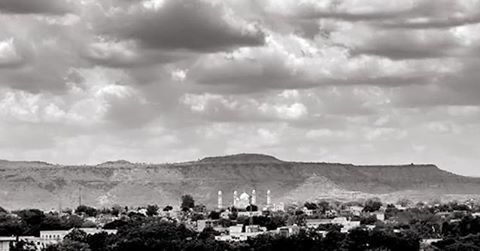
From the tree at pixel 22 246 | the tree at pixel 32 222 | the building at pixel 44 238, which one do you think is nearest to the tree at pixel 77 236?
the building at pixel 44 238

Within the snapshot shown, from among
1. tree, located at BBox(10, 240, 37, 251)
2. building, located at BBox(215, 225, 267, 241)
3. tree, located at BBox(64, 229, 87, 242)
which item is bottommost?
tree, located at BBox(10, 240, 37, 251)

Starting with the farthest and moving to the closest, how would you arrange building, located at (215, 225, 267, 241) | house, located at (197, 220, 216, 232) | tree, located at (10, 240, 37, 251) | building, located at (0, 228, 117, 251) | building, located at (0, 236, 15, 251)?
house, located at (197, 220, 216, 232) < building, located at (215, 225, 267, 241) < building, located at (0, 228, 117, 251) < building, located at (0, 236, 15, 251) < tree, located at (10, 240, 37, 251)

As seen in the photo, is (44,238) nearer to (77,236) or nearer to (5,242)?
(5,242)

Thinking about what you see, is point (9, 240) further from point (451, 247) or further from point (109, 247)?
point (451, 247)

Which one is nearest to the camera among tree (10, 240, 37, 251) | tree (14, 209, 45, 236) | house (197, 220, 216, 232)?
tree (10, 240, 37, 251)

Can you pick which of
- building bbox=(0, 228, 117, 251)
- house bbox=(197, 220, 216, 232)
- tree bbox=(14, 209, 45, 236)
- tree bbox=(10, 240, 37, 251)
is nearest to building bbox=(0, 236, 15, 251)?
building bbox=(0, 228, 117, 251)

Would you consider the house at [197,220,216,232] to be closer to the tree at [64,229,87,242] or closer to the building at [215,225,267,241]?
the building at [215,225,267,241]

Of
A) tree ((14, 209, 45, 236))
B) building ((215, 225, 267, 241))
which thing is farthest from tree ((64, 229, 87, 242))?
tree ((14, 209, 45, 236))

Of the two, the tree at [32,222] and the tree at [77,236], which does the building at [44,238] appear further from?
the tree at [77,236]

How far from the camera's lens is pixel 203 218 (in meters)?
199

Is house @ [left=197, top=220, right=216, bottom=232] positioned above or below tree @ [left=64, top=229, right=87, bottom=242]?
above

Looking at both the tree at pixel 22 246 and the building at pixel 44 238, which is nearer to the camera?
the tree at pixel 22 246

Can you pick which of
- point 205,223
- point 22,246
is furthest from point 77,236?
point 205,223

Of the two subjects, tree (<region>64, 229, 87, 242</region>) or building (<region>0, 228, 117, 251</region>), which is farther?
building (<region>0, 228, 117, 251</region>)
